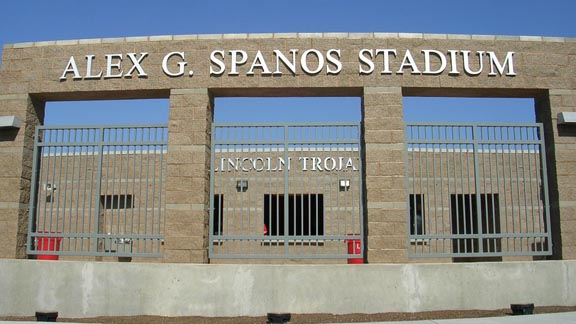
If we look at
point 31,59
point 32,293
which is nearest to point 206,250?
point 32,293

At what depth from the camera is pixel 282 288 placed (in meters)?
7.79

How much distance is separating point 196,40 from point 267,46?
4.00 ft

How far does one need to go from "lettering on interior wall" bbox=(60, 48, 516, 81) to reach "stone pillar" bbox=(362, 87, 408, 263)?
49 cm

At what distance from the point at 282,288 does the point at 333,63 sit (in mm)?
3739

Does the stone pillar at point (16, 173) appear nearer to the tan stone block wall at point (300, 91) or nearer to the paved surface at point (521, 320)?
the tan stone block wall at point (300, 91)

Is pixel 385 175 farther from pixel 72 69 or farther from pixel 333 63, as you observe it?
pixel 72 69

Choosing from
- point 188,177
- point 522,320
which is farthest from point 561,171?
point 188,177

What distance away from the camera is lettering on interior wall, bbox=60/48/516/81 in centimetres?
854

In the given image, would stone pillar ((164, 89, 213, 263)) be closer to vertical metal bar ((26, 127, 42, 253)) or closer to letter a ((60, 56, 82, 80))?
letter a ((60, 56, 82, 80))

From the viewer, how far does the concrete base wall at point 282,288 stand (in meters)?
7.79

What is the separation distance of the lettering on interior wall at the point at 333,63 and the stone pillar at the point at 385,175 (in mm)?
486

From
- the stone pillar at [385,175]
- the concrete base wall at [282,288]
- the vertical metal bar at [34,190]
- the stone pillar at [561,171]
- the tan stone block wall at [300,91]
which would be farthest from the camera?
the vertical metal bar at [34,190]

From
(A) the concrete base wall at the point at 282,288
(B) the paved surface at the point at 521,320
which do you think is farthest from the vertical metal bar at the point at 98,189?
(B) the paved surface at the point at 521,320

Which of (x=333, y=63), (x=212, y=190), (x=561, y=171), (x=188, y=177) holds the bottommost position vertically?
(x=212, y=190)
